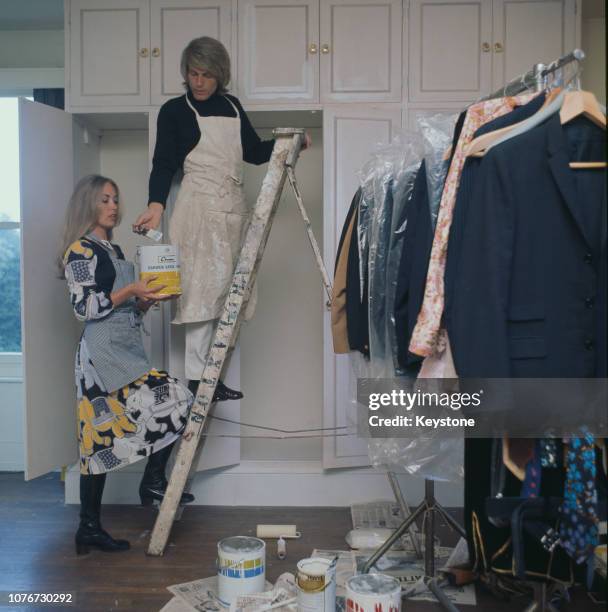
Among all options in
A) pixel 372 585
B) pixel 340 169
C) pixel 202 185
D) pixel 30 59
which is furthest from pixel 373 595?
pixel 30 59

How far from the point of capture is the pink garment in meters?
1.74

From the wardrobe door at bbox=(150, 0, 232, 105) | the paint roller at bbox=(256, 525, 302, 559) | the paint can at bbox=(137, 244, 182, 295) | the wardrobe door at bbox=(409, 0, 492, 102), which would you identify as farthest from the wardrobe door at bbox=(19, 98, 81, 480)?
the wardrobe door at bbox=(409, 0, 492, 102)

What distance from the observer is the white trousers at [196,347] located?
118 inches

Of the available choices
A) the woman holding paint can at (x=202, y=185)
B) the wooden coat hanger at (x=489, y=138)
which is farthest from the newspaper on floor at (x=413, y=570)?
the wooden coat hanger at (x=489, y=138)

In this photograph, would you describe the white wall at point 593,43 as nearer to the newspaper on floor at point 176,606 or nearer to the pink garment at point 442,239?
the pink garment at point 442,239

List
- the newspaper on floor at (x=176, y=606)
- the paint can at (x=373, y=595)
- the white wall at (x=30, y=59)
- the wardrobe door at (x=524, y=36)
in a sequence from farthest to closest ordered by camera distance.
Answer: the white wall at (x=30, y=59) < the wardrobe door at (x=524, y=36) < the newspaper on floor at (x=176, y=606) < the paint can at (x=373, y=595)

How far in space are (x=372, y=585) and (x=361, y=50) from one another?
7.74 ft

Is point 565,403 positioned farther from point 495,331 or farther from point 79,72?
point 79,72

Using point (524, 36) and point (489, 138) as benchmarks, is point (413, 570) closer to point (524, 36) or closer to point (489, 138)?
point (489, 138)

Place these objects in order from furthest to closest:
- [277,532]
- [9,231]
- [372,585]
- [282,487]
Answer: [9,231]
[282,487]
[277,532]
[372,585]

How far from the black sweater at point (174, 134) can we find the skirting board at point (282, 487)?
4.54 ft

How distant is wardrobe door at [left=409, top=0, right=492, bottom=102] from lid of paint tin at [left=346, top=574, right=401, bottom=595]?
216 centimetres

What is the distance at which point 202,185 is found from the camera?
9.86ft

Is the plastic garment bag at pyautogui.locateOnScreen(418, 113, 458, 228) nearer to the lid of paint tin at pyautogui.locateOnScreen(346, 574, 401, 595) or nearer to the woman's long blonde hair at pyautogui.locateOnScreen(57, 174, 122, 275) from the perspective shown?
the lid of paint tin at pyautogui.locateOnScreen(346, 574, 401, 595)
